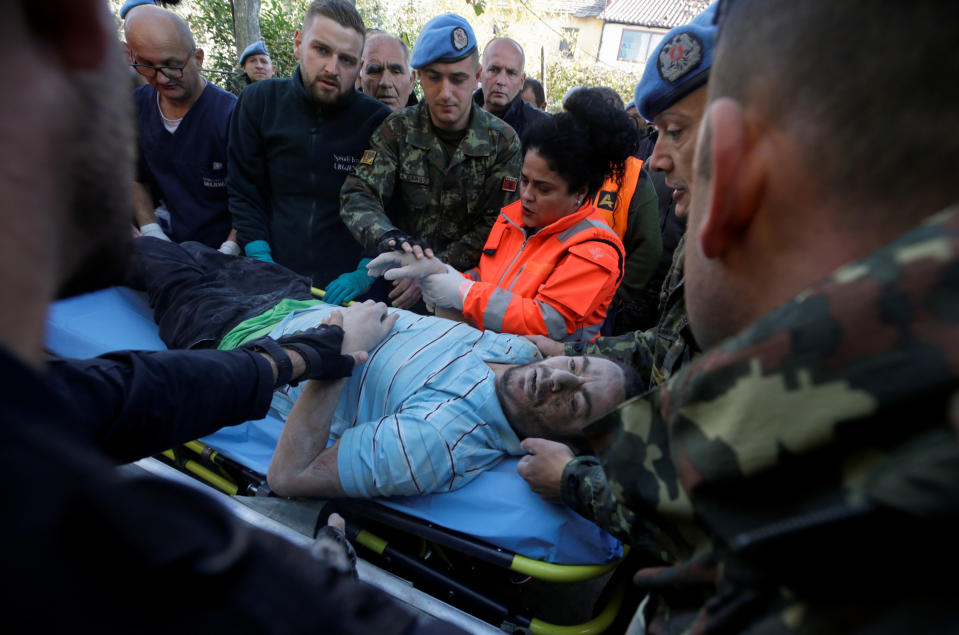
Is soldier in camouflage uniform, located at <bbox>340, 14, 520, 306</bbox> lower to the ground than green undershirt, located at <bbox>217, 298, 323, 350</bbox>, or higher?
higher

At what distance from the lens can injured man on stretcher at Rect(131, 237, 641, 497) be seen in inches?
74.9

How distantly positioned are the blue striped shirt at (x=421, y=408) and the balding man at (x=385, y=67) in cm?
242

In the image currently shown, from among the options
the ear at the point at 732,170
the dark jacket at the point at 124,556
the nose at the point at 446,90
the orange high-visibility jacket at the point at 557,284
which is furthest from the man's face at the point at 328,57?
the dark jacket at the point at 124,556

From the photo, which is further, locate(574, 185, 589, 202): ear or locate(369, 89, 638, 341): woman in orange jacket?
locate(574, 185, 589, 202): ear

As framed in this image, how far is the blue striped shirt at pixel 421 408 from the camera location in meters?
1.88

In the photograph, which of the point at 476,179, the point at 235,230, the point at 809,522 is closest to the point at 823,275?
the point at 809,522

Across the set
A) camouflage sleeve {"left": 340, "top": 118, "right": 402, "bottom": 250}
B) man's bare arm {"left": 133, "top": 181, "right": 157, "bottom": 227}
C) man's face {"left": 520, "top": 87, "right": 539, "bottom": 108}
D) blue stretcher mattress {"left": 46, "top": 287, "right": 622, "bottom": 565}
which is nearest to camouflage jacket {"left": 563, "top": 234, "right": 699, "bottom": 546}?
blue stretcher mattress {"left": 46, "top": 287, "right": 622, "bottom": 565}

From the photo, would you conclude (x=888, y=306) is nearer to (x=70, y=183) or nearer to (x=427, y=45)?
(x=70, y=183)

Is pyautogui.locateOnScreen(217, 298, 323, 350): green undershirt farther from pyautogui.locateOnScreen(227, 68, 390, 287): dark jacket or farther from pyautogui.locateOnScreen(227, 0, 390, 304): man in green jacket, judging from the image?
pyautogui.locateOnScreen(227, 68, 390, 287): dark jacket

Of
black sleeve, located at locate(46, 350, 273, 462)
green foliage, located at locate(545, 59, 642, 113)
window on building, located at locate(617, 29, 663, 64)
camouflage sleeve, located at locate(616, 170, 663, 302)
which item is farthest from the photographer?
window on building, located at locate(617, 29, 663, 64)

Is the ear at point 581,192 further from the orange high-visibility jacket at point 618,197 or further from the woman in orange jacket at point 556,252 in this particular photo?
the orange high-visibility jacket at point 618,197

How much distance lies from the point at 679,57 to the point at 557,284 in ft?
3.60

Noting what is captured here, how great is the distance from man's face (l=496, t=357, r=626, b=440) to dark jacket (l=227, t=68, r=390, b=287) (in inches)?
81.2

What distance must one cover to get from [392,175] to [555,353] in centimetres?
160
